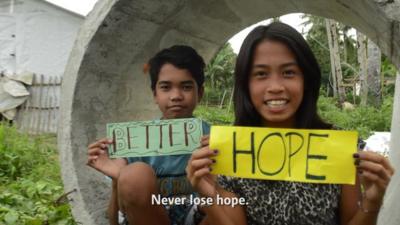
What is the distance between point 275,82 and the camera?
77.0 inches

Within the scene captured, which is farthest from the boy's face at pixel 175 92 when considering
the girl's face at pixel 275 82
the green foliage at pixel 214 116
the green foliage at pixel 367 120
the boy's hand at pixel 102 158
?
the green foliage at pixel 367 120

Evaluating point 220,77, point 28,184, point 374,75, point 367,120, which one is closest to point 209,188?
point 28,184

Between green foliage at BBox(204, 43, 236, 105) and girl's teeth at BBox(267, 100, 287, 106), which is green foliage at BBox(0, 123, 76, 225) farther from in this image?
green foliage at BBox(204, 43, 236, 105)

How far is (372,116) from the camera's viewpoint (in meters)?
9.14

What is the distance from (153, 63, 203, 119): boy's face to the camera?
102 inches

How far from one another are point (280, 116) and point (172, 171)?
31.8 inches

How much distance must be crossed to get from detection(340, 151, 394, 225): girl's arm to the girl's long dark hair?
31 centimetres

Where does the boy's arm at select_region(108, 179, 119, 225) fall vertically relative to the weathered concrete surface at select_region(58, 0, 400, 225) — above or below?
below

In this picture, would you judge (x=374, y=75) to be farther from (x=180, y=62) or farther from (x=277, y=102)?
(x=277, y=102)

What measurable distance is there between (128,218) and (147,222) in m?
0.11

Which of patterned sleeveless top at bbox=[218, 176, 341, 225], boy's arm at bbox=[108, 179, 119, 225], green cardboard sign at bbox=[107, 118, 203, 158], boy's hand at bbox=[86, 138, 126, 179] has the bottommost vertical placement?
boy's arm at bbox=[108, 179, 119, 225]

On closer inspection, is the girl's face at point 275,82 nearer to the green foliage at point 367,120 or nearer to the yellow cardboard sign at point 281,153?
the yellow cardboard sign at point 281,153

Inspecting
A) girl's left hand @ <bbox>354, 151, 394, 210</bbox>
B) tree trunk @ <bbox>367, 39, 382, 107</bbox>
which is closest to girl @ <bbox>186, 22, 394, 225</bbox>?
girl's left hand @ <bbox>354, 151, 394, 210</bbox>

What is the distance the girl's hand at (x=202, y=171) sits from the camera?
1.81m
